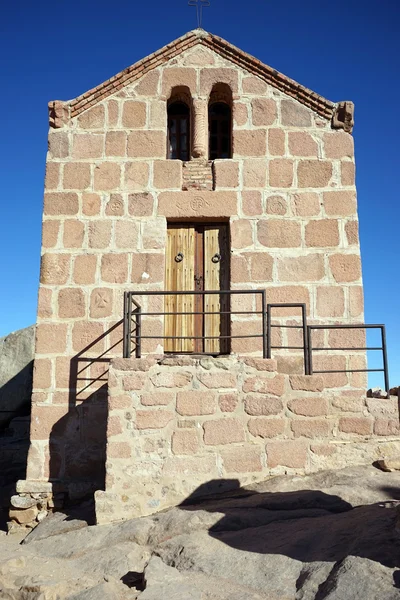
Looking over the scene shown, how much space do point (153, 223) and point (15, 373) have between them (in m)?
6.96

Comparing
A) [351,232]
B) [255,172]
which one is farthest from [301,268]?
[255,172]

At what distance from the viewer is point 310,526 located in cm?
492

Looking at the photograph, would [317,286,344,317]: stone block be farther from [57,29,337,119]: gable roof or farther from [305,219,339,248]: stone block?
[57,29,337,119]: gable roof

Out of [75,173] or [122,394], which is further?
[75,173]

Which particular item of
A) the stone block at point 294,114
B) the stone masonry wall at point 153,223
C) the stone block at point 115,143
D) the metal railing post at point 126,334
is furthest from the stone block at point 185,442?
the stone block at point 294,114

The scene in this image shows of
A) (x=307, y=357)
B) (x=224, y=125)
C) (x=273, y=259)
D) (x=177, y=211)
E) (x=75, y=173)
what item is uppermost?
(x=224, y=125)

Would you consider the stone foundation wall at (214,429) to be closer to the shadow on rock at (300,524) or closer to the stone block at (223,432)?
the stone block at (223,432)

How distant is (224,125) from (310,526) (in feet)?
21.9

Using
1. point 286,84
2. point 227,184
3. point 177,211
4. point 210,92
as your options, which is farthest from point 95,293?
point 286,84

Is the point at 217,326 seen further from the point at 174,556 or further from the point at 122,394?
the point at 174,556

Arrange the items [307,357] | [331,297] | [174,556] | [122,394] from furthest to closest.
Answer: [331,297] < [307,357] < [122,394] < [174,556]

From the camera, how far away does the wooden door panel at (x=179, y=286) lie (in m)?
8.30

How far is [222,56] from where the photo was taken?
893 cm

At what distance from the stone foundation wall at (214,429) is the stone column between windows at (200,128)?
375 cm
